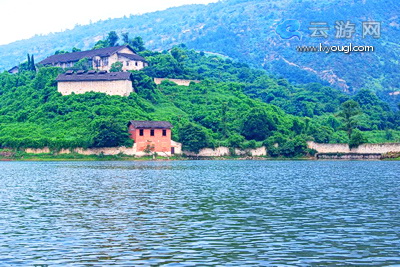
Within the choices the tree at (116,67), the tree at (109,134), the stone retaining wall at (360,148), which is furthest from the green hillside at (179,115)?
the tree at (116,67)

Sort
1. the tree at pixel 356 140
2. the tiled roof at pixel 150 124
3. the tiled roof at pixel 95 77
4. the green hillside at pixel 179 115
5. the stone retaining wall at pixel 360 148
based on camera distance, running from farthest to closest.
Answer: the tiled roof at pixel 95 77 < the tree at pixel 356 140 < the stone retaining wall at pixel 360 148 < the green hillside at pixel 179 115 < the tiled roof at pixel 150 124

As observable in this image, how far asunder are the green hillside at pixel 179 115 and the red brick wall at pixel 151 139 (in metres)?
1.50

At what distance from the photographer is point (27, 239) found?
23.2m

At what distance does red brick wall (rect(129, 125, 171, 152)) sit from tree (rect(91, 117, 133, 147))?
3.76ft

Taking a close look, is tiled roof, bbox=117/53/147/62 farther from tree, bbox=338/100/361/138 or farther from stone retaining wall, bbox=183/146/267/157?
tree, bbox=338/100/361/138

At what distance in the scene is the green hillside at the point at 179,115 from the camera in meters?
95.9

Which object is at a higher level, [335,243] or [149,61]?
[149,61]

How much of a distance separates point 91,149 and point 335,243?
73.6 m

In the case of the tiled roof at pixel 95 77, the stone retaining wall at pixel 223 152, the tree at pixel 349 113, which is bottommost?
the stone retaining wall at pixel 223 152

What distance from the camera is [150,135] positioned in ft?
308

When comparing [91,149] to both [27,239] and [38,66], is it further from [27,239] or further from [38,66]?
[27,239]

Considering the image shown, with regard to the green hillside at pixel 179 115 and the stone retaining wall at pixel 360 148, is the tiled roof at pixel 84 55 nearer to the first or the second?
the green hillside at pixel 179 115

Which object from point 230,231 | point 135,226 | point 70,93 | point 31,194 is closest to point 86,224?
point 135,226

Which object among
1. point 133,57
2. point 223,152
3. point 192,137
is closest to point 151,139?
point 192,137
